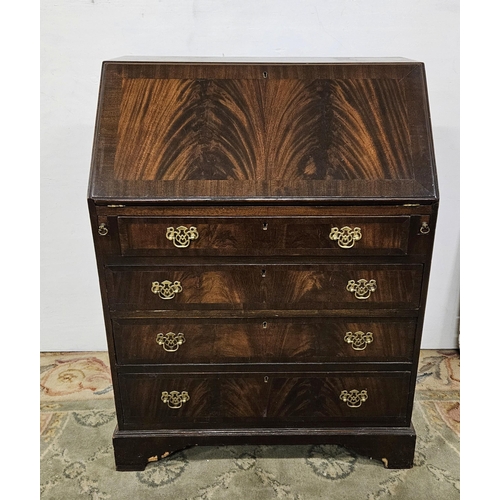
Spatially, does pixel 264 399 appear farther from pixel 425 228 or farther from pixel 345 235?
pixel 425 228

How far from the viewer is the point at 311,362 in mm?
1771

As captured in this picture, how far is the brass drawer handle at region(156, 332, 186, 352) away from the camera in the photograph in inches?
67.9

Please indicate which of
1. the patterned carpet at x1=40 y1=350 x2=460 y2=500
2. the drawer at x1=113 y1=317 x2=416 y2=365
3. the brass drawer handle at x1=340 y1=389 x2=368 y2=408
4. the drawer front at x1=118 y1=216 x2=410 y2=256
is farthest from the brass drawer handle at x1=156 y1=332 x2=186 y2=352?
the brass drawer handle at x1=340 y1=389 x2=368 y2=408

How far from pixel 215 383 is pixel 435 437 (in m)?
0.97

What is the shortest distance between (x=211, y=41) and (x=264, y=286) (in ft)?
3.70

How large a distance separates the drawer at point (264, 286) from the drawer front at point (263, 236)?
6cm

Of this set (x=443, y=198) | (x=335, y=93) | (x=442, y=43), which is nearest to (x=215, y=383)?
(x=335, y=93)

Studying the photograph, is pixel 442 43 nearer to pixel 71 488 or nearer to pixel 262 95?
pixel 262 95

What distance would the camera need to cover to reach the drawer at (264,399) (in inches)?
70.5

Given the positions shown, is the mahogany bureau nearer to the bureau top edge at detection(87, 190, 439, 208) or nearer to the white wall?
the bureau top edge at detection(87, 190, 439, 208)

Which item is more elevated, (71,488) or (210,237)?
(210,237)

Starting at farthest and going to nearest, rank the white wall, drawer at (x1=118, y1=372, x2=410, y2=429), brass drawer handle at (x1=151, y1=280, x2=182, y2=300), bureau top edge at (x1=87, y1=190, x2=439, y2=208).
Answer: the white wall < drawer at (x1=118, y1=372, x2=410, y2=429) < brass drawer handle at (x1=151, y1=280, x2=182, y2=300) < bureau top edge at (x1=87, y1=190, x2=439, y2=208)

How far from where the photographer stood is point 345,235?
158 cm

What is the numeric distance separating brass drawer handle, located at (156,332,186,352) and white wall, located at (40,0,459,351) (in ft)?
3.09
